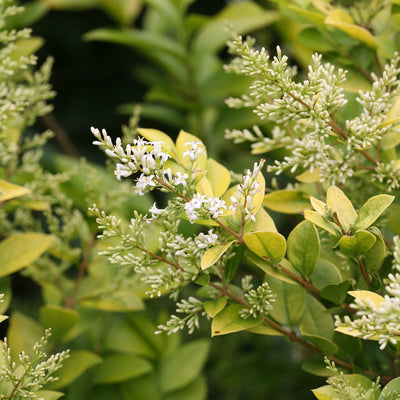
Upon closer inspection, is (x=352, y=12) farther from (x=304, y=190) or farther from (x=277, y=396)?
(x=277, y=396)

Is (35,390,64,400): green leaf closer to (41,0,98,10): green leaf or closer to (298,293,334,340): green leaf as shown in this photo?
(298,293,334,340): green leaf

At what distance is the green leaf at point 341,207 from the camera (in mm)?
713

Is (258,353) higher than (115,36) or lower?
lower

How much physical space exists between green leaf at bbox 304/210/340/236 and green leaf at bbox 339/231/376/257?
2 centimetres

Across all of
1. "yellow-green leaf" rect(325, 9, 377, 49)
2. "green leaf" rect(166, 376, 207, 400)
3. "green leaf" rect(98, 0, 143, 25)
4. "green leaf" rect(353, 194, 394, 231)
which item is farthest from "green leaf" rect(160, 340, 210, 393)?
"green leaf" rect(98, 0, 143, 25)

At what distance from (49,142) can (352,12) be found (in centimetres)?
134

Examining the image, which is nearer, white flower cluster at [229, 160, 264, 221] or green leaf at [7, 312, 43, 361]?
white flower cluster at [229, 160, 264, 221]

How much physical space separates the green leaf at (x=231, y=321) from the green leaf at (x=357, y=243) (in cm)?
16

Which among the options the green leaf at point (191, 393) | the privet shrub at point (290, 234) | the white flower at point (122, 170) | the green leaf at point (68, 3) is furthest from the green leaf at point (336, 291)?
the green leaf at point (68, 3)

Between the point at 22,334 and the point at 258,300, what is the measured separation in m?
0.57

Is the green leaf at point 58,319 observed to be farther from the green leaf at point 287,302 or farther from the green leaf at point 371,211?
the green leaf at point 371,211

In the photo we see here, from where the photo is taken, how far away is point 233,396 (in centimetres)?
148

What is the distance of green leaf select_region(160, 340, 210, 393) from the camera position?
3.86ft

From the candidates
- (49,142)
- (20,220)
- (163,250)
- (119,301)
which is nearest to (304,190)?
(163,250)
